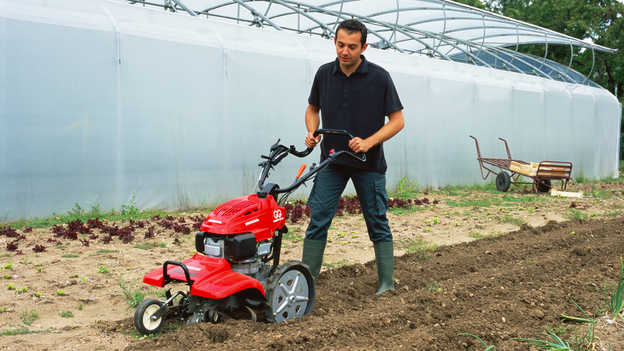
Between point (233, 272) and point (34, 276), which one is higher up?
point (233, 272)

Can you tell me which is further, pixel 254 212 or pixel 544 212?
pixel 544 212

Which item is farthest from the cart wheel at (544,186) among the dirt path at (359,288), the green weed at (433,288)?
the green weed at (433,288)

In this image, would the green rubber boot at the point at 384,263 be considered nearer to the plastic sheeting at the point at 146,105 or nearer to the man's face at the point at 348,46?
the man's face at the point at 348,46

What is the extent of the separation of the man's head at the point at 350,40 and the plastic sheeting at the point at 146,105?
15.8 ft

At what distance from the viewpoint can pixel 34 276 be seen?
4039mm

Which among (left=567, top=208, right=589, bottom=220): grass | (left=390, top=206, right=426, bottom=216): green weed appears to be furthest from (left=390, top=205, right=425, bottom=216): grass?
(left=567, top=208, right=589, bottom=220): grass

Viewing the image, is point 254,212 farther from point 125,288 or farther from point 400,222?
point 400,222

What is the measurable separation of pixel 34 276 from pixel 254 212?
2152mm

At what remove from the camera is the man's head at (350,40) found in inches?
132

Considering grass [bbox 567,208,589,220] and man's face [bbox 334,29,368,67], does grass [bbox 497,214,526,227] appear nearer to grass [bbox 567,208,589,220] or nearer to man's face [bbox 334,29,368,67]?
grass [bbox 567,208,589,220]

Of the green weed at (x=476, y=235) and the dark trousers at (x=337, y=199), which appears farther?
the green weed at (x=476, y=235)

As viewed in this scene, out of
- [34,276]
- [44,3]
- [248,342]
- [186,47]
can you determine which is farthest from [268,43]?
[248,342]

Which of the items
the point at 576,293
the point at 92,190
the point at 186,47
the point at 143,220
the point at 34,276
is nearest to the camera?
the point at 576,293

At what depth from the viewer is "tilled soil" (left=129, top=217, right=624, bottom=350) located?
106 inches
